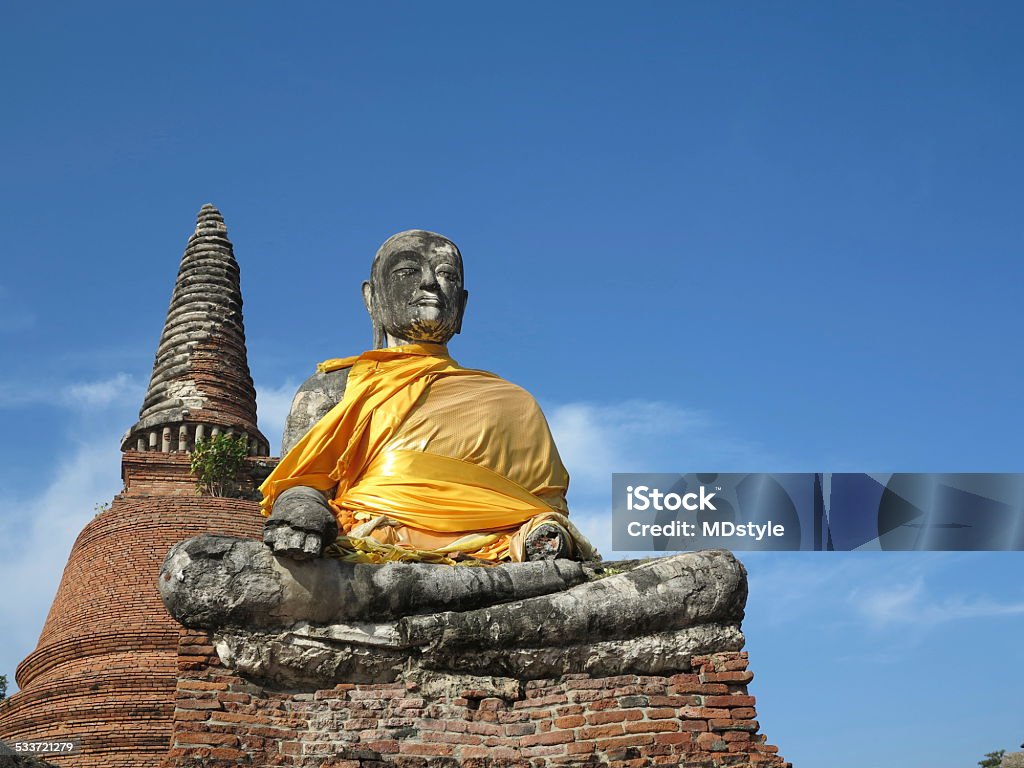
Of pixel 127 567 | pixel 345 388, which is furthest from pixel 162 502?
pixel 345 388

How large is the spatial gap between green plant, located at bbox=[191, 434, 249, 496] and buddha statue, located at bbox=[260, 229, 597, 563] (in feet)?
27.4

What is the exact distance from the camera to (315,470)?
11820mm

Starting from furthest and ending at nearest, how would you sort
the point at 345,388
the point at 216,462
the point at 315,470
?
the point at 216,462
the point at 345,388
the point at 315,470

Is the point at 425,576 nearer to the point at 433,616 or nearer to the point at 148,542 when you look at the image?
the point at 433,616

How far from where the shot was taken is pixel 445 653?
10094mm

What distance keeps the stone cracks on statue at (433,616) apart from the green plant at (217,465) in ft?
36.7

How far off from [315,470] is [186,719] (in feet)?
8.62

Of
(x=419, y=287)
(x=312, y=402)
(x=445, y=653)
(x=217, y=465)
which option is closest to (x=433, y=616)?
(x=445, y=653)

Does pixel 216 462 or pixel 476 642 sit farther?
pixel 216 462

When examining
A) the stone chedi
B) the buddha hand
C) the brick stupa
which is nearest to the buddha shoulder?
the stone chedi

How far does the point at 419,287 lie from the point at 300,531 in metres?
3.39

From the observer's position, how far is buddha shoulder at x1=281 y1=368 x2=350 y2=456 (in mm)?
12508

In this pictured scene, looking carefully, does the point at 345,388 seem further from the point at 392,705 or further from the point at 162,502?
the point at 162,502

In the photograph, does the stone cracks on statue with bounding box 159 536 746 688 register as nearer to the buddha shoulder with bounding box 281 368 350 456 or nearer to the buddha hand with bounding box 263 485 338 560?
the buddha hand with bounding box 263 485 338 560
